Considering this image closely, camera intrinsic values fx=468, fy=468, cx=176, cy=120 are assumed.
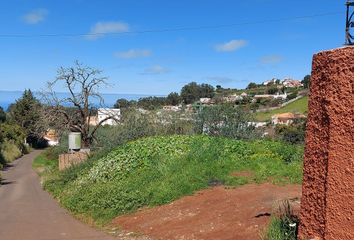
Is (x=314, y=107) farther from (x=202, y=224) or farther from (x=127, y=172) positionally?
(x=127, y=172)

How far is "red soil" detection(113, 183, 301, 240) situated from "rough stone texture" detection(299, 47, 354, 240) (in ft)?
Result: 9.00

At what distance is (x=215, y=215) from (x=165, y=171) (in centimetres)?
492

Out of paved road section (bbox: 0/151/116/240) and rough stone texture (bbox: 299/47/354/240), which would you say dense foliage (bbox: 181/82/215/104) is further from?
rough stone texture (bbox: 299/47/354/240)

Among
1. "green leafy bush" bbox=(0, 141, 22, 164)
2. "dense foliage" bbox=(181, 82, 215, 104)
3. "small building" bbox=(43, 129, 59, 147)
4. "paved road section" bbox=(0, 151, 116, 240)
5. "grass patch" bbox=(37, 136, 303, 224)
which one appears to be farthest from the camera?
"dense foliage" bbox=(181, 82, 215, 104)

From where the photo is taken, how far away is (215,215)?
9.43m

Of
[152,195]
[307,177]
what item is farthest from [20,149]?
[307,177]

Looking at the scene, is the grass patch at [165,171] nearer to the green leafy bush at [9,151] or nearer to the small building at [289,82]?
the green leafy bush at [9,151]

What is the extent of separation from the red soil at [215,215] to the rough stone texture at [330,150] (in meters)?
2.74

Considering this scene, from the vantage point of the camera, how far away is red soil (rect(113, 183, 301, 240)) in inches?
323

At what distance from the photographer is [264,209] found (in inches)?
343

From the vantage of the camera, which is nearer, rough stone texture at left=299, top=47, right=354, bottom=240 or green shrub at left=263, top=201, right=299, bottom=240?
rough stone texture at left=299, top=47, right=354, bottom=240

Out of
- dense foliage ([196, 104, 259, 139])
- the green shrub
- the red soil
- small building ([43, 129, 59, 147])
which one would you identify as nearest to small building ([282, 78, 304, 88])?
small building ([43, 129, 59, 147])

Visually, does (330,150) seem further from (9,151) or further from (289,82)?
(289,82)

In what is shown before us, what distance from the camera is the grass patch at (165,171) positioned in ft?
40.6
